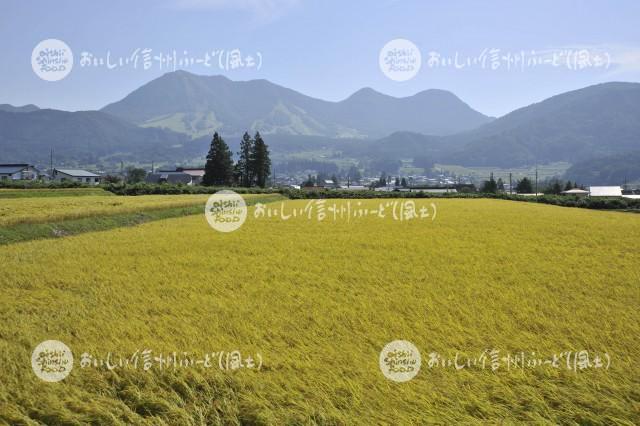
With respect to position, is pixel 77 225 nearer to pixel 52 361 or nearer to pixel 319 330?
pixel 52 361

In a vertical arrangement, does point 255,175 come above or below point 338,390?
above

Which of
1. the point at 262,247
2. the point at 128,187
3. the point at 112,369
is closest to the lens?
the point at 112,369

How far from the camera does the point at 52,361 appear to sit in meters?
6.18

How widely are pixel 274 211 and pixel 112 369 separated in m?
29.8

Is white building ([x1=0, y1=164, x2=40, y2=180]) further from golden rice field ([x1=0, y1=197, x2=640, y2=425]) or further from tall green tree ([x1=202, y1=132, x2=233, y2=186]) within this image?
golden rice field ([x1=0, y1=197, x2=640, y2=425])

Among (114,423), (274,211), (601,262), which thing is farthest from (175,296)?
(274,211)

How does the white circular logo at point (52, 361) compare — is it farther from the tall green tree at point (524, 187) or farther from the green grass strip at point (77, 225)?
the tall green tree at point (524, 187)

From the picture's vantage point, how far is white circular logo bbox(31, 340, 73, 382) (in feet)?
19.1

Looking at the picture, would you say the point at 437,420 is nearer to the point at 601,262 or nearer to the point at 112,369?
the point at 112,369

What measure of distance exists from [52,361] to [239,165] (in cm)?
7860

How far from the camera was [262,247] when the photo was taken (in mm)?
16594

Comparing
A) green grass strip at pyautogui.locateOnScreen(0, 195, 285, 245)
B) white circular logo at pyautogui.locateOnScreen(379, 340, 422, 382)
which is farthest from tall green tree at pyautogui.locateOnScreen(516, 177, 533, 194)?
white circular logo at pyautogui.locateOnScreen(379, 340, 422, 382)

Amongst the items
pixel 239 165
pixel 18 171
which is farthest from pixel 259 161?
pixel 18 171

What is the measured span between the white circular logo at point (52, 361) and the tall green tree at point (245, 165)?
75956 mm
